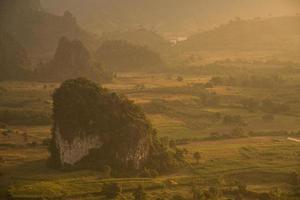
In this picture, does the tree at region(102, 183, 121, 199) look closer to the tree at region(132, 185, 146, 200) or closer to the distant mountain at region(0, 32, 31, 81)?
the tree at region(132, 185, 146, 200)

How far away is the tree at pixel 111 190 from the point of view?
129ft

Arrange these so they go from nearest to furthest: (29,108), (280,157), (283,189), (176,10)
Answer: (283,189), (280,157), (29,108), (176,10)

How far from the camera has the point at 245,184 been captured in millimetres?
43344

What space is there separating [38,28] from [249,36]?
3952 centimetres

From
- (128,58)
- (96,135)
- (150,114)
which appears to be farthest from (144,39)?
(96,135)

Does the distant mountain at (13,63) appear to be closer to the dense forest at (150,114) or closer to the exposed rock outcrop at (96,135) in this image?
the dense forest at (150,114)

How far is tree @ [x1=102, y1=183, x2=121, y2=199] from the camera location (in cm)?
3947

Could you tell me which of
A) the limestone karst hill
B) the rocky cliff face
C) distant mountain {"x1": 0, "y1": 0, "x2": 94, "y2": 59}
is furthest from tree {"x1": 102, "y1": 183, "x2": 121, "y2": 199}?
distant mountain {"x1": 0, "y1": 0, "x2": 94, "y2": 59}

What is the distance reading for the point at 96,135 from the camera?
149 ft

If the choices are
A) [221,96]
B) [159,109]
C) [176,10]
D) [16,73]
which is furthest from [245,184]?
[176,10]

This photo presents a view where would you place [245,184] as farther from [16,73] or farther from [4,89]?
[16,73]

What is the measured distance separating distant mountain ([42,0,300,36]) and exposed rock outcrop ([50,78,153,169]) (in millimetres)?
112049

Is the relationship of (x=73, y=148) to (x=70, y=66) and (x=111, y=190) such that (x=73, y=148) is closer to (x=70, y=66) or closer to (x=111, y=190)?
(x=111, y=190)

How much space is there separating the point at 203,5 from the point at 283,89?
95047mm
